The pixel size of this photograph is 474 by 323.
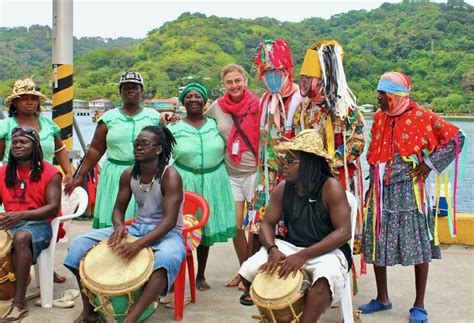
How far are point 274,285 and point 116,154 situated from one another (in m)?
1.85

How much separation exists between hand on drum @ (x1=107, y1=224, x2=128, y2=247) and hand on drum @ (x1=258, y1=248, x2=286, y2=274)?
94cm

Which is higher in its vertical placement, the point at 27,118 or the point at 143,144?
the point at 27,118

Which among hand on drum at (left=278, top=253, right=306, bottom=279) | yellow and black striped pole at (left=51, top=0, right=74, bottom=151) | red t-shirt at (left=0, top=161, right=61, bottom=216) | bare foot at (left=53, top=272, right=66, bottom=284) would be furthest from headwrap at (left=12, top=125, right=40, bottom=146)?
yellow and black striped pole at (left=51, top=0, right=74, bottom=151)

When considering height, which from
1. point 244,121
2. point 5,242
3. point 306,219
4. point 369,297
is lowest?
point 369,297

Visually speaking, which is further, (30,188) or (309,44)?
(309,44)

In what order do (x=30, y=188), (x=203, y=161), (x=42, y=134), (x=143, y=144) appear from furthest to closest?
(x=42, y=134) → (x=203, y=161) → (x=30, y=188) → (x=143, y=144)

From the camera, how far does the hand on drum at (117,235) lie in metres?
3.98

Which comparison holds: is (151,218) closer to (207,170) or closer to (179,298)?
(179,298)

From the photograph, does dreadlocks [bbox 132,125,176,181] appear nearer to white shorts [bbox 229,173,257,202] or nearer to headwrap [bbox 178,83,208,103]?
headwrap [bbox 178,83,208,103]

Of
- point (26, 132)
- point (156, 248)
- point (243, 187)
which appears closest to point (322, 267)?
point (156, 248)

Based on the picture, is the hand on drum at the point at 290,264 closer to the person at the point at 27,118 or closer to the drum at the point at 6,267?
the drum at the point at 6,267

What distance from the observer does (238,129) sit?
16.1 ft

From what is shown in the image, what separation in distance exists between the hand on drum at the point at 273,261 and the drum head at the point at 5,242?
1.72 m

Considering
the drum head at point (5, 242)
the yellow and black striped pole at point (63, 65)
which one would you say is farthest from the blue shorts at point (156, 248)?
the yellow and black striped pole at point (63, 65)
